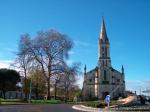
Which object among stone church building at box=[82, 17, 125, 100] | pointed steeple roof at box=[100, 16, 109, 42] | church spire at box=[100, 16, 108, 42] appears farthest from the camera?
church spire at box=[100, 16, 108, 42]

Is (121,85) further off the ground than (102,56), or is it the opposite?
(102,56)

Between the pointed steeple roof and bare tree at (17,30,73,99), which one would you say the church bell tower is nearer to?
the pointed steeple roof

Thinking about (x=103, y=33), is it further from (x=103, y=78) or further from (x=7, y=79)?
(x=7, y=79)

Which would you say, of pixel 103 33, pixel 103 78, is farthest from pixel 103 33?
pixel 103 78

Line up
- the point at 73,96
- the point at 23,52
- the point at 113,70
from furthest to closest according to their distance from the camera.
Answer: the point at 113,70 → the point at 73,96 → the point at 23,52

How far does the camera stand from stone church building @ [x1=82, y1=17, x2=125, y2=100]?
4599 inches

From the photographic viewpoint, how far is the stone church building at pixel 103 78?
383ft

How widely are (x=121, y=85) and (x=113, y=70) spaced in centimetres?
641

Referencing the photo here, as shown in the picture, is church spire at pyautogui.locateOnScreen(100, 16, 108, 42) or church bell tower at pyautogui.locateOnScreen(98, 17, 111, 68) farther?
church spire at pyautogui.locateOnScreen(100, 16, 108, 42)

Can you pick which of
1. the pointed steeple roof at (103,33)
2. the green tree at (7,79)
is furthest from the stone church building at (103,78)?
the green tree at (7,79)

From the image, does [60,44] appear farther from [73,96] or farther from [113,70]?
[113,70]

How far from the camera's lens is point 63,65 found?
68875 mm

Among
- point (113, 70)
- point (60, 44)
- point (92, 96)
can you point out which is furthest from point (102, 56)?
point (60, 44)

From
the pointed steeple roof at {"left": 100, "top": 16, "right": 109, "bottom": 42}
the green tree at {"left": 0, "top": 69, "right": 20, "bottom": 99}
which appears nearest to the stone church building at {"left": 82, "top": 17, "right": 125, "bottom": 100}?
the pointed steeple roof at {"left": 100, "top": 16, "right": 109, "bottom": 42}
